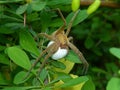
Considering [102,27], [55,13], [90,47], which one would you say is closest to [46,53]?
[55,13]

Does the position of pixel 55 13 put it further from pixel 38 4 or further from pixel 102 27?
pixel 102 27

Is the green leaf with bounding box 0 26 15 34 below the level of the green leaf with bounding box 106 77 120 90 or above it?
above

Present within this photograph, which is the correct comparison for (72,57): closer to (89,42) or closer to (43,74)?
(43,74)

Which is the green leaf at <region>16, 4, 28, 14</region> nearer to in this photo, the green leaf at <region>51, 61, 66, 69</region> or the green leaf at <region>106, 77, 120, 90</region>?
the green leaf at <region>51, 61, 66, 69</region>

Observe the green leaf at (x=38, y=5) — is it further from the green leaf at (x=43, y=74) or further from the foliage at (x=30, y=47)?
the green leaf at (x=43, y=74)

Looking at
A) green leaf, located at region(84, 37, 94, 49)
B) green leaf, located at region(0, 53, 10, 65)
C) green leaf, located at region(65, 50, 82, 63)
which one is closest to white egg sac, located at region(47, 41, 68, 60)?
green leaf, located at region(65, 50, 82, 63)

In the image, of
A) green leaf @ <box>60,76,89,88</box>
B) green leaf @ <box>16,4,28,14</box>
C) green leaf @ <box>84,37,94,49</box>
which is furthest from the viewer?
green leaf @ <box>84,37,94,49</box>

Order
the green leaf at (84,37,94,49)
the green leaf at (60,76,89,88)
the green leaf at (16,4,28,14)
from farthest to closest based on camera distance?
the green leaf at (84,37,94,49)
the green leaf at (16,4,28,14)
the green leaf at (60,76,89,88)
